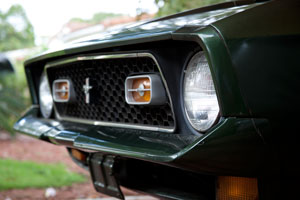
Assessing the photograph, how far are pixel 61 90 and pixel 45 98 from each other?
344mm

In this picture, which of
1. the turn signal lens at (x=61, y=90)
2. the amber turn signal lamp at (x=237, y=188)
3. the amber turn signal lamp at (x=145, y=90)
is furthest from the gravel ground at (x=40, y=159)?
the amber turn signal lamp at (x=237, y=188)

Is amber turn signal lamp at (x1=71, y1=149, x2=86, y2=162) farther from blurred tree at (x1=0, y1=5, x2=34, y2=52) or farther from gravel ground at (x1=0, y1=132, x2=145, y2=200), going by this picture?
blurred tree at (x1=0, y1=5, x2=34, y2=52)

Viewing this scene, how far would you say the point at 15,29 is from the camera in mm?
15758

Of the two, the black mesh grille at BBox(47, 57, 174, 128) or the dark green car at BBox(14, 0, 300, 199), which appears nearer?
the dark green car at BBox(14, 0, 300, 199)

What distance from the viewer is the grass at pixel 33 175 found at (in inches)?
159

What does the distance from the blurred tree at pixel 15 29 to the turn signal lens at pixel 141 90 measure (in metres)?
11.9

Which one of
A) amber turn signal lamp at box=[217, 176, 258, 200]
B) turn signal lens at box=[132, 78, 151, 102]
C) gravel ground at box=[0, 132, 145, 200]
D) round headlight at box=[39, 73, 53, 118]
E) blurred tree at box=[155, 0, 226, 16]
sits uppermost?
blurred tree at box=[155, 0, 226, 16]

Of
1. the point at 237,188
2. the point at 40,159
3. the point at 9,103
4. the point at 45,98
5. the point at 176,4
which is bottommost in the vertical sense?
the point at 40,159

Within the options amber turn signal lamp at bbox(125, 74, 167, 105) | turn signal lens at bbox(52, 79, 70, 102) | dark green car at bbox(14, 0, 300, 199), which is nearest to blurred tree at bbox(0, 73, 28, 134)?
turn signal lens at bbox(52, 79, 70, 102)

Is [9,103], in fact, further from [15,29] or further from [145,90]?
[15,29]

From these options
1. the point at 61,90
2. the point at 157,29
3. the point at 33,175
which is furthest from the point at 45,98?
the point at 33,175

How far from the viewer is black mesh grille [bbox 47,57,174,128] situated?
1.95m

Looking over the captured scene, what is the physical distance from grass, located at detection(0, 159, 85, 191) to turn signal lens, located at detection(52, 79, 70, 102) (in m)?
1.68

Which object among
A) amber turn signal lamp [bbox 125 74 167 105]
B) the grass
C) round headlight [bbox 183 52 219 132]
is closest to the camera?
round headlight [bbox 183 52 219 132]
